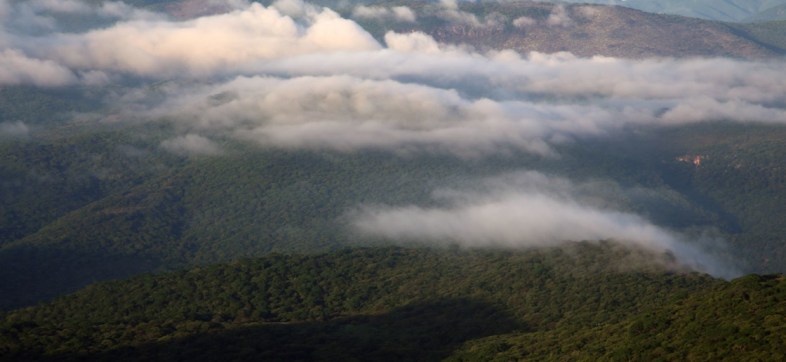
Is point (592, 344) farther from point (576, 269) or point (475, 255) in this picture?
point (475, 255)

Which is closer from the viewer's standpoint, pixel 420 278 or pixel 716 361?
pixel 716 361

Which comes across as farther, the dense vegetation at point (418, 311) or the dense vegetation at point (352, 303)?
the dense vegetation at point (352, 303)

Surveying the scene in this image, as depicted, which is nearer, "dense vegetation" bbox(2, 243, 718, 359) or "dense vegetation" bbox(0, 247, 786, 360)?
"dense vegetation" bbox(0, 247, 786, 360)

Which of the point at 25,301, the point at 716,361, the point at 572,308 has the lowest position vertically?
the point at 25,301

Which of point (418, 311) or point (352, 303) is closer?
point (418, 311)

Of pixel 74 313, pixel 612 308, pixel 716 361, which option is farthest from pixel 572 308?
pixel 74 313

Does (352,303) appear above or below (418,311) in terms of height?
below

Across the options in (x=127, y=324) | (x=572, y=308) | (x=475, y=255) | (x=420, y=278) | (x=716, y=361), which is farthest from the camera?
(x=475, y=255)

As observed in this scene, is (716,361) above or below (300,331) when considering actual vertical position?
above
